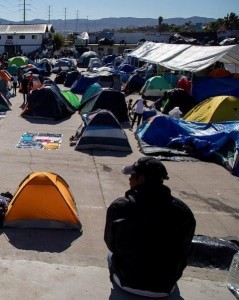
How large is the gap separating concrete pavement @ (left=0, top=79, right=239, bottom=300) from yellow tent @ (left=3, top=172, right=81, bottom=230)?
0.57 feet

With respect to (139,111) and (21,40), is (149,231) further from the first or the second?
(21,40)

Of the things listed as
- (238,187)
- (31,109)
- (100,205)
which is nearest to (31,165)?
→ (100,205)

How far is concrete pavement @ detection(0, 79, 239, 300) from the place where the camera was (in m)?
4.45

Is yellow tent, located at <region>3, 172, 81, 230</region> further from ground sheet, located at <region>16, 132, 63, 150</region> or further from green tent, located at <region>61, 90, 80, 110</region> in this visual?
green tent, located at <region>61, 90, 80, 110</region>

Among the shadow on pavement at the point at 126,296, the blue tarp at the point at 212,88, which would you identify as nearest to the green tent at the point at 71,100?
the blue tarp at the point at 212,88

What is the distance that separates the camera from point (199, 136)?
531 inches

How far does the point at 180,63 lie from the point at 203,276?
19481 millimetres

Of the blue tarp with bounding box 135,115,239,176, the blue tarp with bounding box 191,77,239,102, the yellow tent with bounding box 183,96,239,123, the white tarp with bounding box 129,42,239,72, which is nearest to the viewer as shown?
the blue tarp with bounding box 135,115,239,176

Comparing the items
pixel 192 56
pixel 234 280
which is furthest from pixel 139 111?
pixel 234 280

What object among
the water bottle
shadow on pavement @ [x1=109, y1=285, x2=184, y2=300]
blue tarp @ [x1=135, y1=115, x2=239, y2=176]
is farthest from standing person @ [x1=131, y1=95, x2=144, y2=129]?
shadow on pavement @ [x1=109, y1=285, x2=184, y2=300]

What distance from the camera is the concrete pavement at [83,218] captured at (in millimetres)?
4445

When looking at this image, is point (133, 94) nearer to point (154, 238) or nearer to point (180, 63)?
point (180, 63)

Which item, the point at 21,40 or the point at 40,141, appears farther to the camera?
the point at 21,40

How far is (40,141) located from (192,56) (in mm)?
11962
